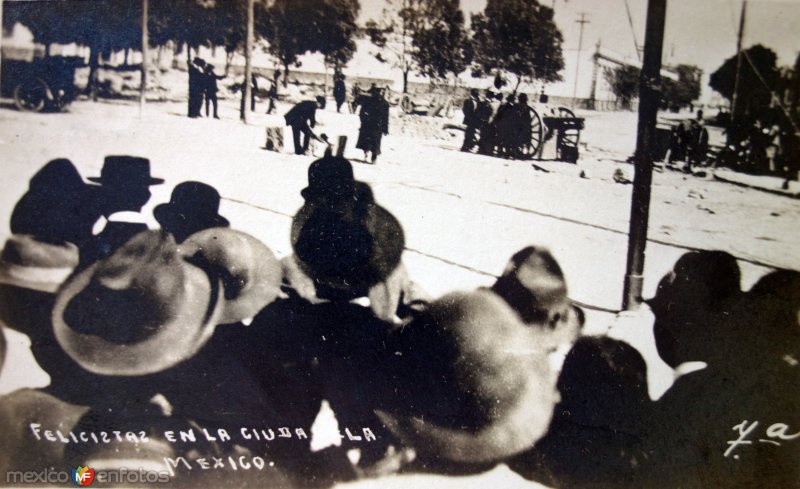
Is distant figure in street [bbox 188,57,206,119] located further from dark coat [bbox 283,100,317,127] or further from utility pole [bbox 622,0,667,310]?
utility pole [bbox 622,0,667,310]

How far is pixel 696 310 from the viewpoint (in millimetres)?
3260

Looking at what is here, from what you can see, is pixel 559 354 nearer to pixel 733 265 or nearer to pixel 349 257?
pixel 733 265

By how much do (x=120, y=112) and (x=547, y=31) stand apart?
9.18ft

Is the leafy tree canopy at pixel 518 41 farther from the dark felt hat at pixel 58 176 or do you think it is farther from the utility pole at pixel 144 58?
the dark felt hat at pixel 58 176

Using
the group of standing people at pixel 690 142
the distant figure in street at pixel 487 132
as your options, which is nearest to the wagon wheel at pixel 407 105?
the distant figure in street at pixel 487 132

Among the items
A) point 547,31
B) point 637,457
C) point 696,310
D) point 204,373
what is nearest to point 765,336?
point 696,310

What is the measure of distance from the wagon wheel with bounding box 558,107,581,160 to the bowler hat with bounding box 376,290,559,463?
1.09 m

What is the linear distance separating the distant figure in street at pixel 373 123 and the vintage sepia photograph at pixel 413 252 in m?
0.01

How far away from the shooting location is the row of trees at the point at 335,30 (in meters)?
3.28

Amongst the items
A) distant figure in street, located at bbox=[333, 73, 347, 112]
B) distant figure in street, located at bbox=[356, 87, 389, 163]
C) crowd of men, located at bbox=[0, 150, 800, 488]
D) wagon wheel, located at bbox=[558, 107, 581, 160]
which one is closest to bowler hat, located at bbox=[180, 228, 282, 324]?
crowd of men, located at bbox=[0, 150, 800, 488]

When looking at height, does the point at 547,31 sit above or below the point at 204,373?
above

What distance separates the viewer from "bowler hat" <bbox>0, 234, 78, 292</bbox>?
335 centimetres

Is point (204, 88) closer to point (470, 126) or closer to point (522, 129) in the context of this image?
point (470, 126)

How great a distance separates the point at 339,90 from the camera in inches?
136
